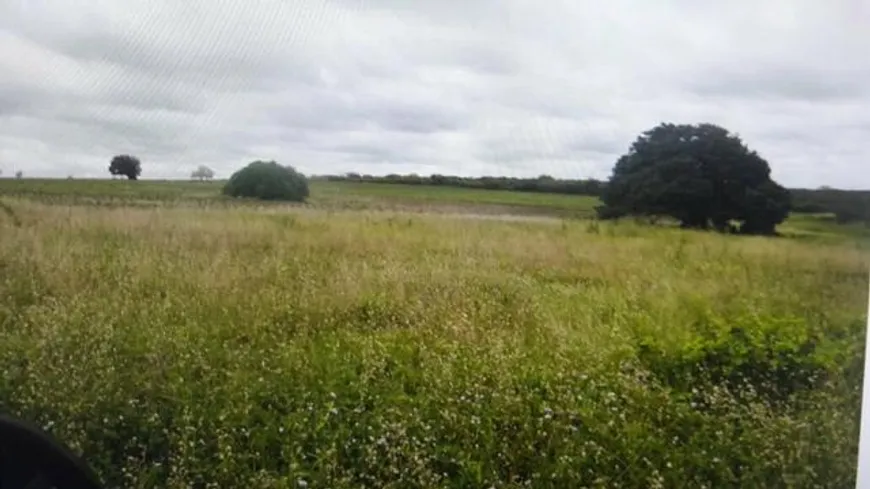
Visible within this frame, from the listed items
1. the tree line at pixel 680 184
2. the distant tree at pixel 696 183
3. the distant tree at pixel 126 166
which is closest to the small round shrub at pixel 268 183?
the tree line at pixel 680 184

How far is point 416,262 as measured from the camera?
6.38ft

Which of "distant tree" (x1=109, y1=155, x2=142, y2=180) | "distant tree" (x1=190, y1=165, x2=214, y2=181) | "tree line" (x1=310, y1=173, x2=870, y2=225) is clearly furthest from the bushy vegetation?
"distant tree" (x1=109, y1=155, x2=142, y2=180)

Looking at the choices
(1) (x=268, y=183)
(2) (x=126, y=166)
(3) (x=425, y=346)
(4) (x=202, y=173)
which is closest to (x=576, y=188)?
(3) (x=425, y=346)

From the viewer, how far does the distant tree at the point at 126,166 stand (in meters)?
1.95

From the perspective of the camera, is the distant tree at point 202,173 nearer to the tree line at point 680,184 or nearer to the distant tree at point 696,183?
the tree line at point 680,184

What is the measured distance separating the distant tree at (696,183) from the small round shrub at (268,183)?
0.62m

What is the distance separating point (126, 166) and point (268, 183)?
294 millimetres

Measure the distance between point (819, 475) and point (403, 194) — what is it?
1007 millimetres

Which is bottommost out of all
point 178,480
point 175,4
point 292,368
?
point 178,480

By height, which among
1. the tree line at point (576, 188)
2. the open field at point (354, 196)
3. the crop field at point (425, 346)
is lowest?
the crop field at point (425, 346)

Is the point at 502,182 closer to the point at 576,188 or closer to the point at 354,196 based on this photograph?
the point at 576,188

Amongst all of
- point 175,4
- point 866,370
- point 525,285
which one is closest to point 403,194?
point 525,285

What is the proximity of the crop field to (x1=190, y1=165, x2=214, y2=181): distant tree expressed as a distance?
0.07ft

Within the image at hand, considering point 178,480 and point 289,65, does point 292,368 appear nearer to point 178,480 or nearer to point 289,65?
point 178,480
